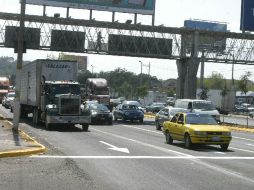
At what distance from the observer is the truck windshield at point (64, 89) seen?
32.3m

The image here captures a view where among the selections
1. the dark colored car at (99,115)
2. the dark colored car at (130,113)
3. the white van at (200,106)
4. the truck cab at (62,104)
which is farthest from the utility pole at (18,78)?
the dark colored car at (130,113)

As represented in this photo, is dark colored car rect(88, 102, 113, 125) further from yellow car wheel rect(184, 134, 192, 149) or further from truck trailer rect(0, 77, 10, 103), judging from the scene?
truck trailer rect(0, 77, 10, 103)

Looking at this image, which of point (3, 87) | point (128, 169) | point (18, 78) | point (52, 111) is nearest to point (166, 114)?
point (52, 111)

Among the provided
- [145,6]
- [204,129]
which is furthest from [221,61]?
[204,129]

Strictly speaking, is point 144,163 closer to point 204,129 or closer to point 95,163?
point 95,163

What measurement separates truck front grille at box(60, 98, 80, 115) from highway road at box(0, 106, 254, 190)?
995 cm

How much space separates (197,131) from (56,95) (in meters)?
12.5

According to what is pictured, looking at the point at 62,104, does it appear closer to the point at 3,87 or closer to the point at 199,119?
the point at 199,119

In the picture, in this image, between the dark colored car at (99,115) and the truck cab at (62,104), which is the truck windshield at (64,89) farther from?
the dark colored car at (99,115)

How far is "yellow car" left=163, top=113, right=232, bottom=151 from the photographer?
21531mm

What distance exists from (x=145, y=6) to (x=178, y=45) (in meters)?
5.17

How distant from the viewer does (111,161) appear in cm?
1642

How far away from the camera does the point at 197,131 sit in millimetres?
21469

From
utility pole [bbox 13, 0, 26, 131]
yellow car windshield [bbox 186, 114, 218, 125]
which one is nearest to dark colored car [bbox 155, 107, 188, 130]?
yellow car windshield [bbox 186, 114, 218, 125]
